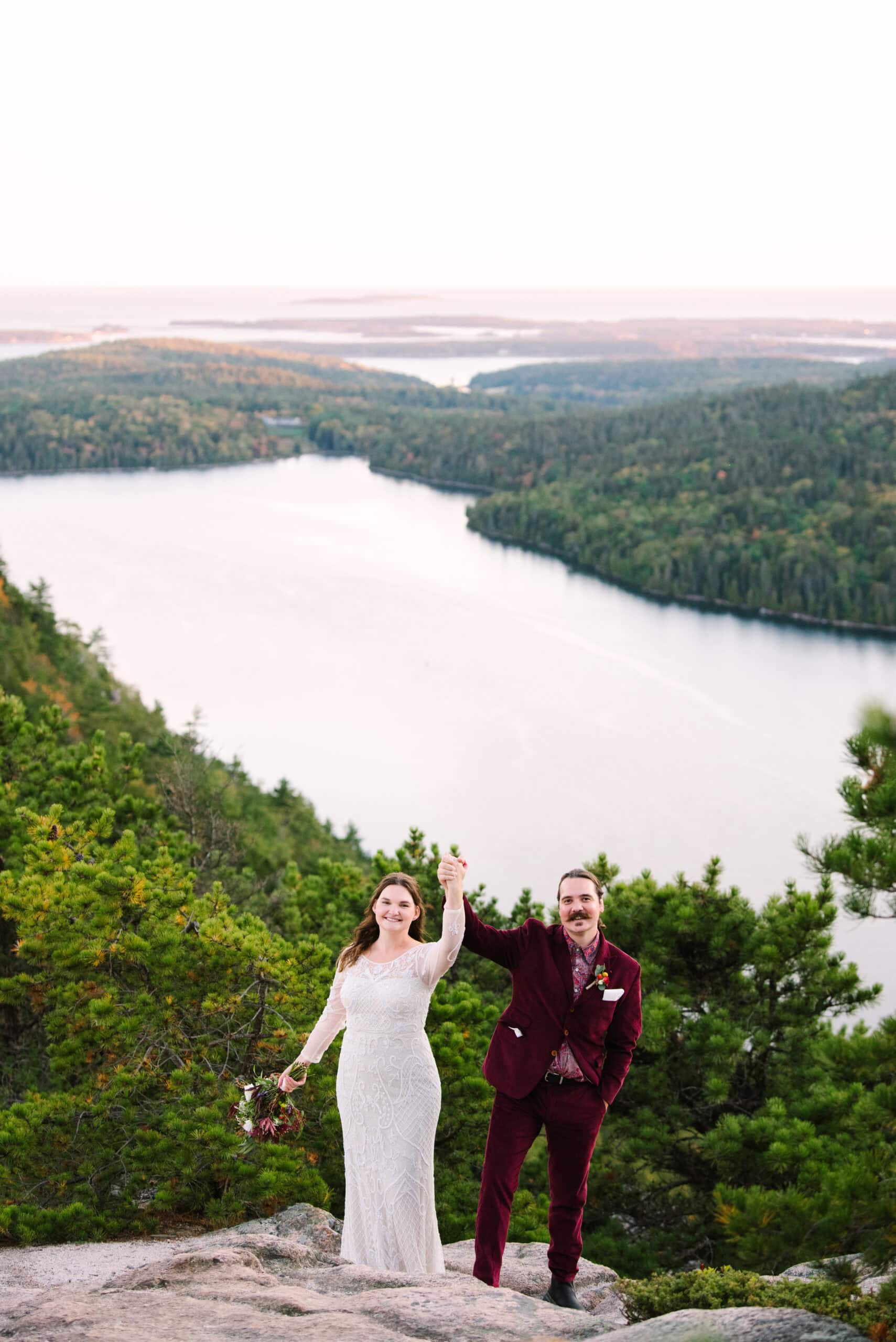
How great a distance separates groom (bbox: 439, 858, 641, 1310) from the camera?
13.8 feet

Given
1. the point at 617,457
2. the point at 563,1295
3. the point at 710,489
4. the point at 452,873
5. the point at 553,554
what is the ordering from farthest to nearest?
the point at 617,457, the point at 710,489, the point at 553,554, the point at 563,1295, the point at 452,873

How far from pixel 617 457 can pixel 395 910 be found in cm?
10467

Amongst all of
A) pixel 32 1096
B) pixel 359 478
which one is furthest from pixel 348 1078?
pixel 359 478

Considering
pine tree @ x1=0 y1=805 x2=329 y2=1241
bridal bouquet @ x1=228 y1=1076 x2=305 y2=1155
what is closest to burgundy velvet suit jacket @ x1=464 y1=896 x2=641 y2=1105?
bridal bouquet @ x1=228 y1=1076 x2=305 y2=1155

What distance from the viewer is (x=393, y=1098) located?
425 centimetres

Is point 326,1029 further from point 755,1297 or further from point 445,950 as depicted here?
point 755,1297

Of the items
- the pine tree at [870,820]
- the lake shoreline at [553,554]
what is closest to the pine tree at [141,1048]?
the pine tree at [870,820]

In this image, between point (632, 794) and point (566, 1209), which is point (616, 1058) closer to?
point (566, 1209)

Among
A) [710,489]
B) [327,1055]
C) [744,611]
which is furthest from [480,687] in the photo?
[710,489]

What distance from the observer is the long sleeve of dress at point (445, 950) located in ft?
13.5

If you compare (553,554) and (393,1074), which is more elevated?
(393,1074)

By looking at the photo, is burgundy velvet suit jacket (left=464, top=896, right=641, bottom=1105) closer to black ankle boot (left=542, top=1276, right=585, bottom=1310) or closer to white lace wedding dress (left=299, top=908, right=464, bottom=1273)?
white lace wedding dress (left=299, top=908, right=464, bottom=1273)

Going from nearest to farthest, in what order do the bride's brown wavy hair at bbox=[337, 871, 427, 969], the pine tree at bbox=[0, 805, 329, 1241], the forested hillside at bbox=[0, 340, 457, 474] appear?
the bride's brown wavy hair at bbox=[337, 871, 427, 969] → the pine tree at bbox=[0, 805, 329, 1241] → the forested hillside at bbox=[0, 340, 457, 474]

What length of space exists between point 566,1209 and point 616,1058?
0.59 metres
